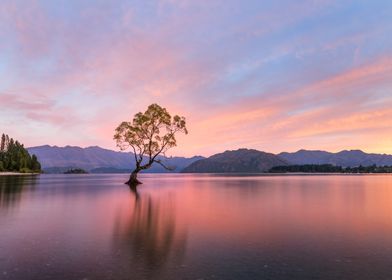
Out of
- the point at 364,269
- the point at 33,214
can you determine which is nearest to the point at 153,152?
the point at 33,214

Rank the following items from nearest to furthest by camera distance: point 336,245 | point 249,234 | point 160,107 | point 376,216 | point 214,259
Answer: point 214,259 → point 336,245 → point 249,234 → point 376,216 → point 160,107

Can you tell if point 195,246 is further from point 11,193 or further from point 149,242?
point 11,193

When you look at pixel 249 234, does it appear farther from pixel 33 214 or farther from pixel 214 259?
pixel 33 214

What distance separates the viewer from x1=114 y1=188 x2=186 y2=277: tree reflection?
533 inches

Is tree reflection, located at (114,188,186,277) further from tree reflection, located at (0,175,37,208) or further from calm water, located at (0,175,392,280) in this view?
tree reflection, located at (0,175,37,208)

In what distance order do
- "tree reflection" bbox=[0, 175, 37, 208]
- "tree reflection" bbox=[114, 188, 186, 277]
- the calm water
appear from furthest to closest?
1. "tree reflection" bbox=[0, 175, 37, 208]
2. "tree reflection" bbox=[114, 188, 186, 277]
3. the calm water

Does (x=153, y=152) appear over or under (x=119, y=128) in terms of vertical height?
under

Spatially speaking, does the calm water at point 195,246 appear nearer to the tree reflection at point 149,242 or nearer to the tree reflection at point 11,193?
the tree reflection at point 149,242

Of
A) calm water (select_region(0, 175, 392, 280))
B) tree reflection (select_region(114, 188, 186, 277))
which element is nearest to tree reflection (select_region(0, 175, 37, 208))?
calm water (select_region(0, 175, 392, 280))

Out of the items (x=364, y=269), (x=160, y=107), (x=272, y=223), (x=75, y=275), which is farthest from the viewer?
(x=160, y=107)

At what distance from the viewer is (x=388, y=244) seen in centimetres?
1747

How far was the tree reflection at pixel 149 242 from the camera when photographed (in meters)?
13.5

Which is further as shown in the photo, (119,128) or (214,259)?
(119,128)

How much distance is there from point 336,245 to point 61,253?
14375mm
